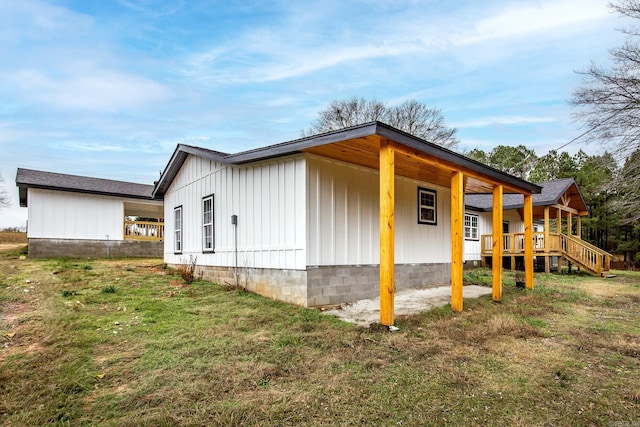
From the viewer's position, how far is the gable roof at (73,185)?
549 inches

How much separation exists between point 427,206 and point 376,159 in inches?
142

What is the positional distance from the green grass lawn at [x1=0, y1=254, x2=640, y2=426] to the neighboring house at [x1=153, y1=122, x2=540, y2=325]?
3.05 ft

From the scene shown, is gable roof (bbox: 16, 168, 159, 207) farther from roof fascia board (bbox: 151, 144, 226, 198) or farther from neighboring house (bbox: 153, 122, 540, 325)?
neighboring house (bbox: 153, 122, 540, 325)

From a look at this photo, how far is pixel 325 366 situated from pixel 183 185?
9241 millimetres

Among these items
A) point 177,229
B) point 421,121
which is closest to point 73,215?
point 177,229

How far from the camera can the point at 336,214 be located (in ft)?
24.2

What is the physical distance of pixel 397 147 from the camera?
5582 mm

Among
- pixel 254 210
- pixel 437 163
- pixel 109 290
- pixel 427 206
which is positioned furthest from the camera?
pixel 427 206

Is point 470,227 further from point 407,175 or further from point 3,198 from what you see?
point 3,198

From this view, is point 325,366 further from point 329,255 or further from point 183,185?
point 183,185

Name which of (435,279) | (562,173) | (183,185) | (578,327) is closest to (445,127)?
(562,173)

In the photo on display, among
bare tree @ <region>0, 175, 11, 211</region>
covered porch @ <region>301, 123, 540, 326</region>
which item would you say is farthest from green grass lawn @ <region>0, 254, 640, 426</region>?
bare tree @ <region>0, 175, 11, 211</region>

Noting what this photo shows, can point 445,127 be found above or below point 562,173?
above

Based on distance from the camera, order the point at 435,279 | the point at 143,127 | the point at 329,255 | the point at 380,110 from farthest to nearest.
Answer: the point at 380,110
the point at 143,127
the point at 435,279
the point at 329,255
